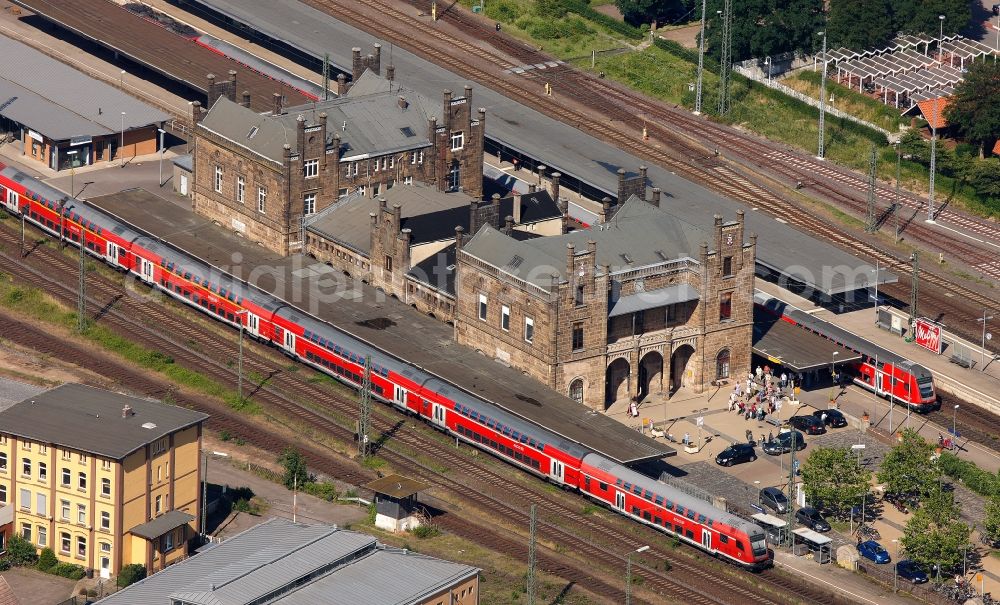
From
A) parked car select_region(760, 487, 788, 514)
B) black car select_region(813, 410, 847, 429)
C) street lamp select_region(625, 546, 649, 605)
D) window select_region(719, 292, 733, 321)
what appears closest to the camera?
street lamp select_region(625, 546, 649, 605)

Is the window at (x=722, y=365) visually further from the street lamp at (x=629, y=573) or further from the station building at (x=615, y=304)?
the street lamp at (x=629, y=573)

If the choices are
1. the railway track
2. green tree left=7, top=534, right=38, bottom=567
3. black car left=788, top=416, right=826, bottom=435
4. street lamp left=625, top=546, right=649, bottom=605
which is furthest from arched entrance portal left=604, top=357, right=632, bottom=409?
green tree left=7, top=534, right=38, bottom=567

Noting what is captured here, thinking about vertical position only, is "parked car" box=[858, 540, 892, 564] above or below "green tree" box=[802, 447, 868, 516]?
below

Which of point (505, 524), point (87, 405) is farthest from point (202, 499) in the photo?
point (505, 524)

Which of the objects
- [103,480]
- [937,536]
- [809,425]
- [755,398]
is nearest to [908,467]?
[937,536]

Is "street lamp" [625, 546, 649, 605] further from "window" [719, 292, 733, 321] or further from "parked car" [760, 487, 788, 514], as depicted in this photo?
"window" [719, 292, 733, 321]

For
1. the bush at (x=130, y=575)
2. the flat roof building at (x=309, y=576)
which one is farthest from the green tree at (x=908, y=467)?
the bush at (x=130, y=575)
